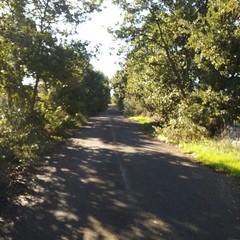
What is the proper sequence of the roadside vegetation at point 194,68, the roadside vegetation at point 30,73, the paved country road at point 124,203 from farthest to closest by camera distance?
the roadside vegetation at point 194,68, the roadside vegetation at point 30,73, the paved country road at point 124,203

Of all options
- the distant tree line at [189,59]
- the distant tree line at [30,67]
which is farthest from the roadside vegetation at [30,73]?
the distant tree line at [189,59]

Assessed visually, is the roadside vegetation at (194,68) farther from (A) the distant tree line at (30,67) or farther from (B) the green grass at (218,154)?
(A) the distant tree line at (30,67)

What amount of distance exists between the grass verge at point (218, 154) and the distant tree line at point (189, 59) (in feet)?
6.82

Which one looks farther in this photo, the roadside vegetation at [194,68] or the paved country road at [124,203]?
the roadside vegetation at [194,68]

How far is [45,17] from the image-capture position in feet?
60.8

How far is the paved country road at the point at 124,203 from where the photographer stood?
5.93 meters

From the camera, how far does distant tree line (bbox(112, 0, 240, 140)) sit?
53.4ft

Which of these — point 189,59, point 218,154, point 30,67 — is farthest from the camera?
point 189,59

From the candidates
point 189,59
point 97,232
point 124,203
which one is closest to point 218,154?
point 124,203

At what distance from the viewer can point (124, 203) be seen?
24.7 ft

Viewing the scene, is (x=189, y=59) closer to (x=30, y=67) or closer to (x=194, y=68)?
(x=194, y=68)

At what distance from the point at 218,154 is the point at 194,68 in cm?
896

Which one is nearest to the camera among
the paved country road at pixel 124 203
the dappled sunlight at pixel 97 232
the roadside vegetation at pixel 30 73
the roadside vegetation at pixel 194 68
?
the dappled sunlight at pixel 97 232

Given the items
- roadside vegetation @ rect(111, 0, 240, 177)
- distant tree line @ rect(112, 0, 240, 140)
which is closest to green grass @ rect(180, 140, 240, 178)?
roadside vegetation @ rect(111, 0, 240, 177)
